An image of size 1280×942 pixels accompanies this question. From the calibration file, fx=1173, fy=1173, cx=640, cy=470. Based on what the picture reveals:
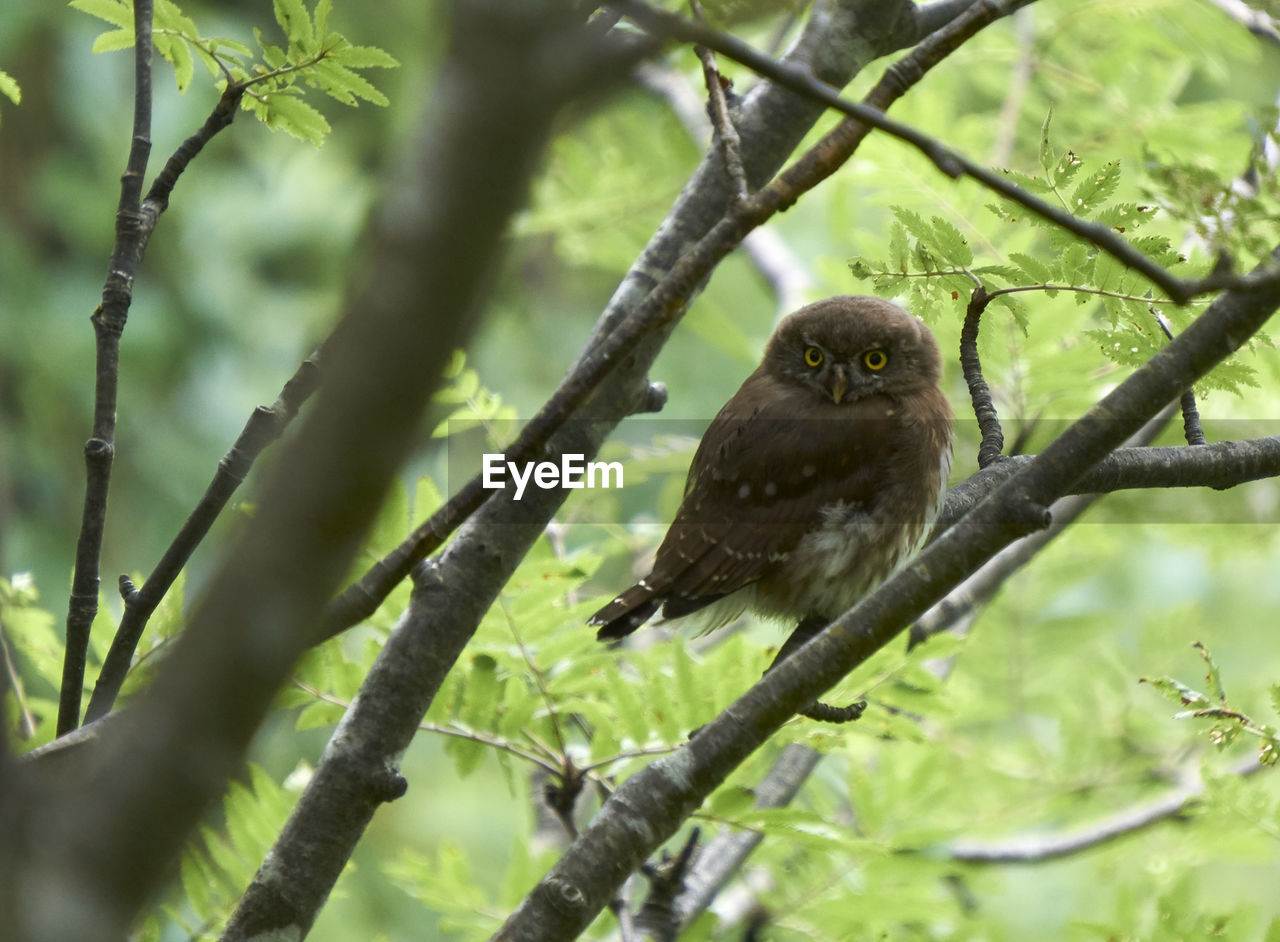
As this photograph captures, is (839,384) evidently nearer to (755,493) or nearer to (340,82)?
(755,493)

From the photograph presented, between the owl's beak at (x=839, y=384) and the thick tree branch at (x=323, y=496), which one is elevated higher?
the owl's beak at (x=839, y=384)

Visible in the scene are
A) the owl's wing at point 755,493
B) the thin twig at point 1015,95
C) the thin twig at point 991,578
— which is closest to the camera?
the owl's wing at point 755,493

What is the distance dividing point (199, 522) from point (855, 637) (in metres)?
0.77

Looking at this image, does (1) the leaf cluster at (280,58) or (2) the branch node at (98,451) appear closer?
(2) the branch node at (98,451)

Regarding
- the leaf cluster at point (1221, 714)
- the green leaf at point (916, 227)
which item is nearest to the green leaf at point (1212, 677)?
the leaf cluster at point (1221, 714)

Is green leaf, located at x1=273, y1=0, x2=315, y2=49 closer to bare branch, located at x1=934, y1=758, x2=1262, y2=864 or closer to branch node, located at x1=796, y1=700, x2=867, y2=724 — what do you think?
branch node, located at x1=796, y1=700, x2=867, y2=724

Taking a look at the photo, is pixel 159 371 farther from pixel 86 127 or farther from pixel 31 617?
pixel 31 617

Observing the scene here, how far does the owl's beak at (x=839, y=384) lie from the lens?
7.54ft

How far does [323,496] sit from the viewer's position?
27.0 inches

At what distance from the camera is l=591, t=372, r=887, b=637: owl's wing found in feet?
6.72

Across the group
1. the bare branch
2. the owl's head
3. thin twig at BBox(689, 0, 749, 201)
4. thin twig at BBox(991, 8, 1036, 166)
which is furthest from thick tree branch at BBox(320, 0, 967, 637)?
thin twig at BBox(991, 8, 1036, 166)

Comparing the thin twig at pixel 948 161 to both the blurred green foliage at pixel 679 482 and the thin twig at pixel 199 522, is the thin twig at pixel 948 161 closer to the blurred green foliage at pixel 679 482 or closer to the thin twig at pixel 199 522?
the blurred green foliage at pixel 679 482

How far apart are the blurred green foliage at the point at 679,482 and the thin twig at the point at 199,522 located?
0.73ft

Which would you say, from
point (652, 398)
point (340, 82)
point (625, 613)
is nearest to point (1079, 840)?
point (625, 613)
